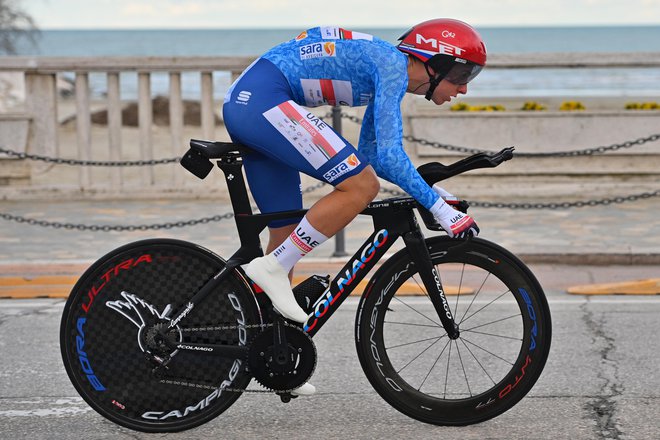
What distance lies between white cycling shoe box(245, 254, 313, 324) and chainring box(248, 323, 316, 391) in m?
0.09

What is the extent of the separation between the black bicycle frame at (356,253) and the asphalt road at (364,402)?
0.54 metres

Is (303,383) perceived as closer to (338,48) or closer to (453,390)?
(453,390)

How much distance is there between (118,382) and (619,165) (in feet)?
28.9

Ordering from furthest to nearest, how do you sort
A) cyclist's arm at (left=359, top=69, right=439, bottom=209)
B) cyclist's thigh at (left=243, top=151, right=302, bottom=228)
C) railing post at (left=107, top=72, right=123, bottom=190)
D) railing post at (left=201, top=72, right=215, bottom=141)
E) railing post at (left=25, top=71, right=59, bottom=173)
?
railing post at (left=25, top=71, right=59, bottom=173), railing post at (left=107, top=72, right=123, bottom=190), railing post at (left=201, top=72, right=215, bottom=141), cyclist's thigh at (left=243, top=151, right=302, bottom=228), cyclist's arm at (left=359, top=69, right=439, bottom=209)

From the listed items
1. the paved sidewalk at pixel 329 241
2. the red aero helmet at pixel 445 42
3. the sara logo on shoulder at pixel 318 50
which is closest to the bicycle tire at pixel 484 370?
the red aero helmet at pixel 445 42

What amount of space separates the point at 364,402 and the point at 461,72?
1643mm

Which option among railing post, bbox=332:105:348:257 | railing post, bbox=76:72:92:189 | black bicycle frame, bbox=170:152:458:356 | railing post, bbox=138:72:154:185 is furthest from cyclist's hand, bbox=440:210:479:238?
railing post, bbox=76:72:92:189

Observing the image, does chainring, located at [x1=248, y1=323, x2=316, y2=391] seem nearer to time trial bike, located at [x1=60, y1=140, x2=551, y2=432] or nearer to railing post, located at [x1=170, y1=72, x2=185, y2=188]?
time trial bike, located at [x1=60, y1=140, x2=551, y2=432]

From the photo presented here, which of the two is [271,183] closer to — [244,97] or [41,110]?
[244,97]

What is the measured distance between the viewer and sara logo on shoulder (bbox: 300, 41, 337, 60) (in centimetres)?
441

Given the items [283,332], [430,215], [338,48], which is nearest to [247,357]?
[283,332]

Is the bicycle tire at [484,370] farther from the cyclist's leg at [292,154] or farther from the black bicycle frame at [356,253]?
the cyclist's leg at [292,154]

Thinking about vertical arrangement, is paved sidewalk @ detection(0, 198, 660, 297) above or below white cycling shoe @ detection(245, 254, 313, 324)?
below

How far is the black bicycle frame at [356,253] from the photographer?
14.7 ft
